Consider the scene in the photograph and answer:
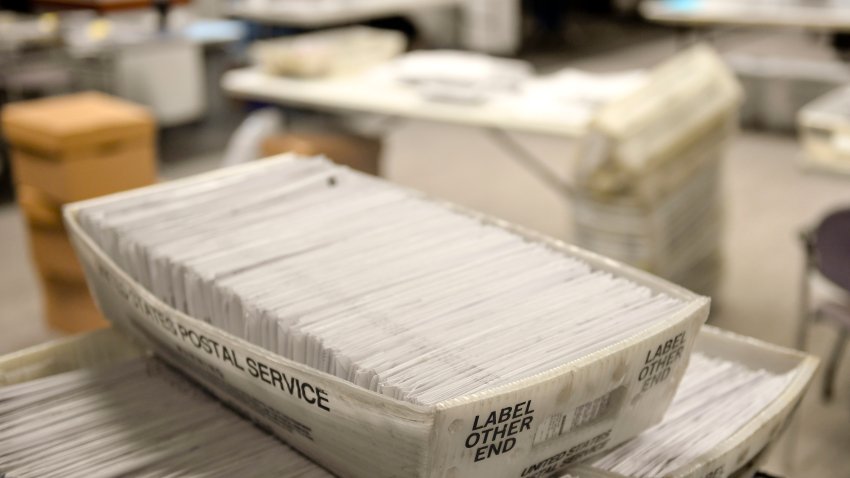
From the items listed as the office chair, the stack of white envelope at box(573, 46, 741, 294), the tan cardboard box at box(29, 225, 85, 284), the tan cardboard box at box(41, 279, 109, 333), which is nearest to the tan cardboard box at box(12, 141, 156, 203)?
the tan cardboard box at box(29, 225, 85, 284)

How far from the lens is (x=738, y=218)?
4176mm

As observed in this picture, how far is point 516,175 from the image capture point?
4980mm

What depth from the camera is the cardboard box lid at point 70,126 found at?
2826 mm

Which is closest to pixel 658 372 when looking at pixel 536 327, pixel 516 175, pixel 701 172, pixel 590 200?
pixel 536 327

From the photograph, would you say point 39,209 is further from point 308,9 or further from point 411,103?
point 308,9

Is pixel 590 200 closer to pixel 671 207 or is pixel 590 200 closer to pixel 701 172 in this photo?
pixel 671 207

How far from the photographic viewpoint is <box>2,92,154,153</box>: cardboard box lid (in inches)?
111

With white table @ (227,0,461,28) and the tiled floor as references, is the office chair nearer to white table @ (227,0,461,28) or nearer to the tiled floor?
the tiled floor

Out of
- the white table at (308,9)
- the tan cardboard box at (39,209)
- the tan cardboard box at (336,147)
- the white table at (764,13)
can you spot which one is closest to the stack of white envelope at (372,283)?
the tan cardboard box at (39,209)

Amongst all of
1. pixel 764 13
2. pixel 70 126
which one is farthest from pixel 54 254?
pixel 764 13

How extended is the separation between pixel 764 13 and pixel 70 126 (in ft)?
12.5

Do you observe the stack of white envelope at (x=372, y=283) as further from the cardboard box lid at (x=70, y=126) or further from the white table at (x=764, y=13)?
the white table at (x=764, y=13)

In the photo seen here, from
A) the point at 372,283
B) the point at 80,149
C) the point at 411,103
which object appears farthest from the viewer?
the point at 411,103

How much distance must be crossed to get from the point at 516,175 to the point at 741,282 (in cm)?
176
